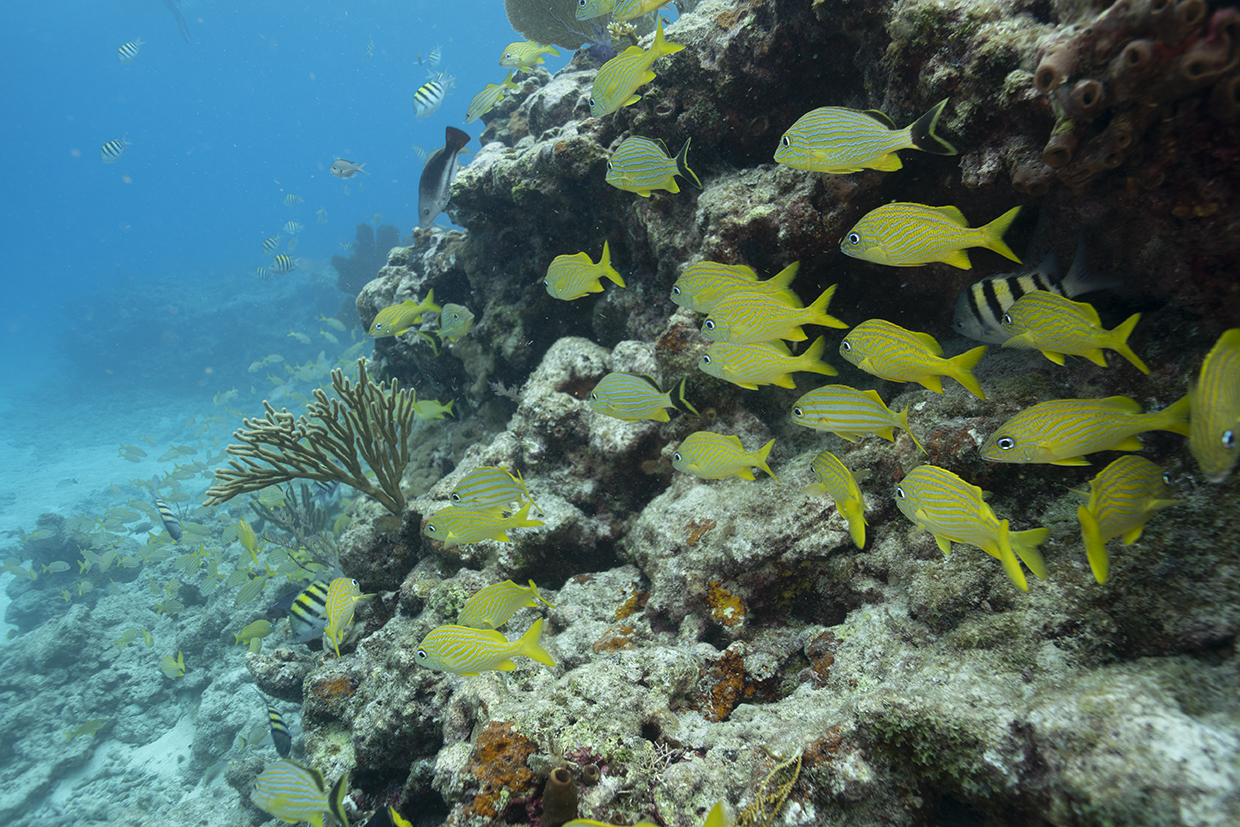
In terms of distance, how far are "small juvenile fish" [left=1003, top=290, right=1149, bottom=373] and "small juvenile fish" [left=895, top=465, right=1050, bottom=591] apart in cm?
71

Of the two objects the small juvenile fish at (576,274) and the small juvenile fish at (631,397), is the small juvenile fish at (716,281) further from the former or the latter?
the small juvenile fish at (576,274)

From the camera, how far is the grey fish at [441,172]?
6.81m

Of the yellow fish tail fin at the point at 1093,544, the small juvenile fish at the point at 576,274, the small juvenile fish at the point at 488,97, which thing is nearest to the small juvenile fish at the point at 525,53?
the small juvenile fish at the point at 488,97

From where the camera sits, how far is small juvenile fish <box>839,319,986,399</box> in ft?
6.89

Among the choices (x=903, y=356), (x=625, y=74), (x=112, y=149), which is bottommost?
(x=903, y=356)

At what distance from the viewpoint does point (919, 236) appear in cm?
224

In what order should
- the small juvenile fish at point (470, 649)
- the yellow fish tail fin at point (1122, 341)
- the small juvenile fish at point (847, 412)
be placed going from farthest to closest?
the small juvenile fish at point (470, 649), the small juvenile fish at point (847, 412), the yellow fish tail fin at point (1122, 341)

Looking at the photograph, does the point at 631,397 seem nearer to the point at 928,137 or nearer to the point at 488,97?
the point at 928,137

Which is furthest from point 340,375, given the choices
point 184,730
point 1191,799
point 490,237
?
point 184,730

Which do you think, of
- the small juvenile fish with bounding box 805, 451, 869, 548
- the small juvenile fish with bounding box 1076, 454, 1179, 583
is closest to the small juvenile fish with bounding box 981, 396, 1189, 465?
the small juvenile fish with bounding box 1076, 454, 1179, 583

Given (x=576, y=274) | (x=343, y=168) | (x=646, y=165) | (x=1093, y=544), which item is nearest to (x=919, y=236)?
(x=1093, y=544)

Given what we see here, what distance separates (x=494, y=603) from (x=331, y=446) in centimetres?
313

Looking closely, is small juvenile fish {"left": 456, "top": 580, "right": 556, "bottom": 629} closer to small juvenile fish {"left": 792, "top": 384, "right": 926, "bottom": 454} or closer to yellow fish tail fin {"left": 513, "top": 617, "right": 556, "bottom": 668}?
yellow fish tail fin {"left": 513, "top": 617, "right": 556, "bottom": 668}

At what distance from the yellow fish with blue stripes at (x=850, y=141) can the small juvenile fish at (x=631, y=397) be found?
55.1 inches
